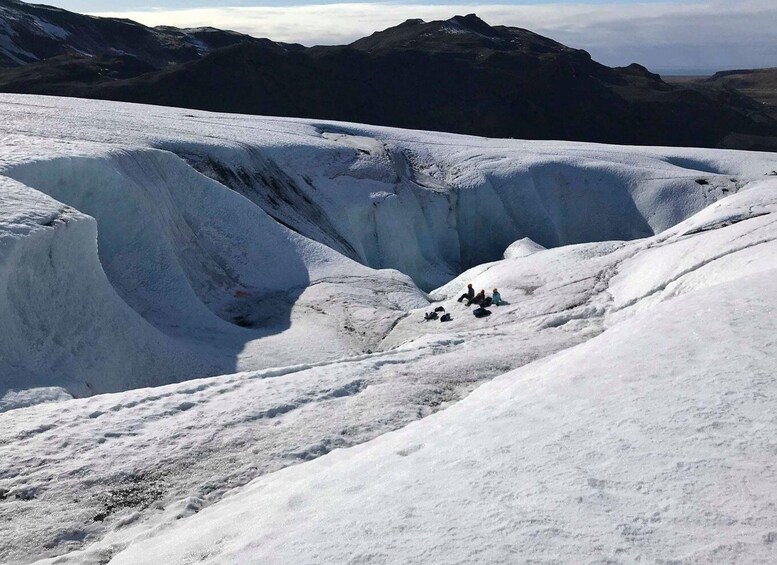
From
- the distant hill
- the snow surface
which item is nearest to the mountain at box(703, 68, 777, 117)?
the distant hill

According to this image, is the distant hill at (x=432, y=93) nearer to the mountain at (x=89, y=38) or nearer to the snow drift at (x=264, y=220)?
the mountain at (x=89, y=38)

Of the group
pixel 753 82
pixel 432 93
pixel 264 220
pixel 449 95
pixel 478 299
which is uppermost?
pixel 753 82

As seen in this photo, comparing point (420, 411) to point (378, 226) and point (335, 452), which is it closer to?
point (335, 452)

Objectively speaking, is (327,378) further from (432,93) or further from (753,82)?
(753,82)

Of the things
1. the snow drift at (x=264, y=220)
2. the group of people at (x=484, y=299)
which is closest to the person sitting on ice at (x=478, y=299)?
the group of people at (x=484, y=299)

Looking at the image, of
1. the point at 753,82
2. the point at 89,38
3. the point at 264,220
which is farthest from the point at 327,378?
the point at 753,82

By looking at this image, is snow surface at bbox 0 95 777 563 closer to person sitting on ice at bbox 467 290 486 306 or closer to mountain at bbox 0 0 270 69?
person sitting on ice at bbox 467 290 486 306
